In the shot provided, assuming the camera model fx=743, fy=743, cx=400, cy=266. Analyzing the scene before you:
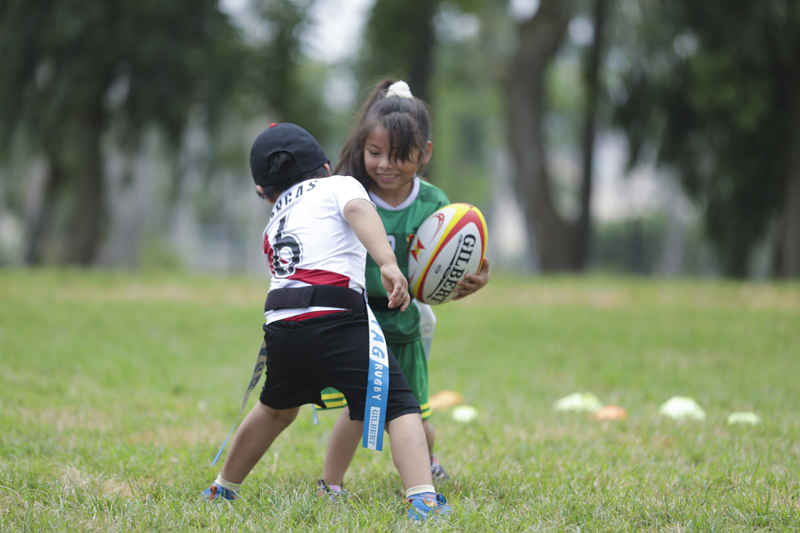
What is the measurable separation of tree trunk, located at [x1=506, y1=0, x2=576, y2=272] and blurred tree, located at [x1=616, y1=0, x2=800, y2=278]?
1.75 m

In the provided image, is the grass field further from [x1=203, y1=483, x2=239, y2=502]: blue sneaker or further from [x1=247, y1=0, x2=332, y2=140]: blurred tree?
[x1=247, y1=0, x2=332, y2=140]: blurred tree

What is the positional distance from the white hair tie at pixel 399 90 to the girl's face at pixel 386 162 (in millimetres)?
197

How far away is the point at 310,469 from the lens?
10.9ft

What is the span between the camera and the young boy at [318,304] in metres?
2.46

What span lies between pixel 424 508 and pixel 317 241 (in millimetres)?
955

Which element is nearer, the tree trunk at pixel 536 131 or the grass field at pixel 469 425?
the grass field at pixel 469 425

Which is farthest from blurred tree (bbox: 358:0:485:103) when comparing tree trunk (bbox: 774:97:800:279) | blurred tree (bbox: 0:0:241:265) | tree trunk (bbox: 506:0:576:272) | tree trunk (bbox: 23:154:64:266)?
tree trunk (bbox: 23:154:64:266)

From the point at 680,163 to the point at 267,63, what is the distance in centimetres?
907

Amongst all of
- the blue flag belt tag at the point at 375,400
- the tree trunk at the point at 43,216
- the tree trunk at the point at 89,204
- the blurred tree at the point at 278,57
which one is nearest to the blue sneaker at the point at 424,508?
the blue flag belt tag at the point at 375,400

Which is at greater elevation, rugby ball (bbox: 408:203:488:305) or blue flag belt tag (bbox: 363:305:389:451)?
rugby ball (bbox: 408:203:488:305)

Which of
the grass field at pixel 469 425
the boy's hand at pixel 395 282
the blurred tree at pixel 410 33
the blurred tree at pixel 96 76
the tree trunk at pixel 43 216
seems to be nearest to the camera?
the boy's hand at pixel 395 282

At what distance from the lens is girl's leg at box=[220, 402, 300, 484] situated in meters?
2.66

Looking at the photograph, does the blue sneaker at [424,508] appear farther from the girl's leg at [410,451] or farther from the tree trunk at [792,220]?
the tree trunk at [792,220]

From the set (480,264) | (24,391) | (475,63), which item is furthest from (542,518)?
(475,63)
